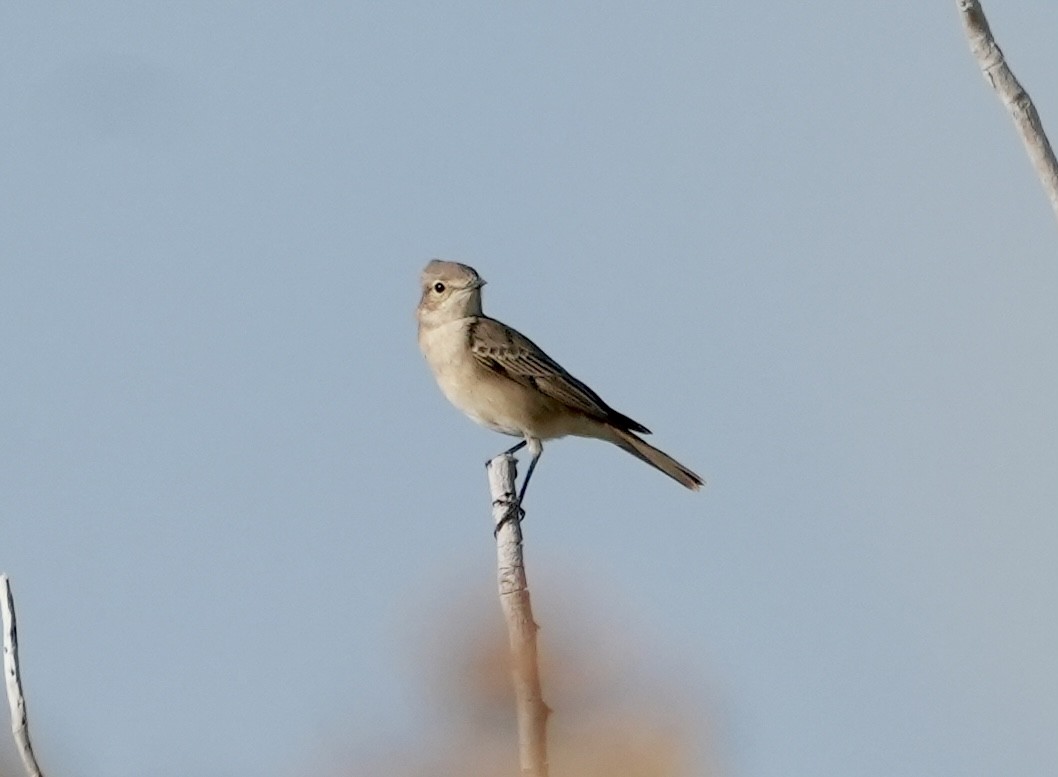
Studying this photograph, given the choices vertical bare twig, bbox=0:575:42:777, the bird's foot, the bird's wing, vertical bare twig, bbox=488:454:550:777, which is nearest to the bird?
the bird's wing

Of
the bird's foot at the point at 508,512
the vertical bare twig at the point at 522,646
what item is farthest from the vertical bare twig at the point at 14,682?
the bird's foot at the point at 508,512

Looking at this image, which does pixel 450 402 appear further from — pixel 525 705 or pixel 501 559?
pixel 525 705

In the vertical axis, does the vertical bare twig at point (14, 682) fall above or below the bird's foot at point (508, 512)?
below

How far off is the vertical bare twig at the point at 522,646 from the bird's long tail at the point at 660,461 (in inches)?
148

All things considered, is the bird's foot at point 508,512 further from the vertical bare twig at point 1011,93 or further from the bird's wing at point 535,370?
the bird's wing at point 535,370

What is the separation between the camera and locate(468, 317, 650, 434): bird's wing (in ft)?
28.6

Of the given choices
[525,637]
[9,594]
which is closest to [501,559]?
[525,637]

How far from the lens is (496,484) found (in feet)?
18.6

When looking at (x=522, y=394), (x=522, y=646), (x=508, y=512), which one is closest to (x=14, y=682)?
(x=522, y=646)

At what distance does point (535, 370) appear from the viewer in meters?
8.80

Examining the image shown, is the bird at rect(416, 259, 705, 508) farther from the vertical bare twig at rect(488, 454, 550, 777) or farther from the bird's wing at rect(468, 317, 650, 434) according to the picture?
the vertical bare twig at rect(488, 454, 550, 777)

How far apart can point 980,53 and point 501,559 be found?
1526 millimetres

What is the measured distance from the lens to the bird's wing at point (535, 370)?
8.72 meters

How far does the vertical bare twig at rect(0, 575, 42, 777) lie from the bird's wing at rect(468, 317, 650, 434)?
17.4 feet
